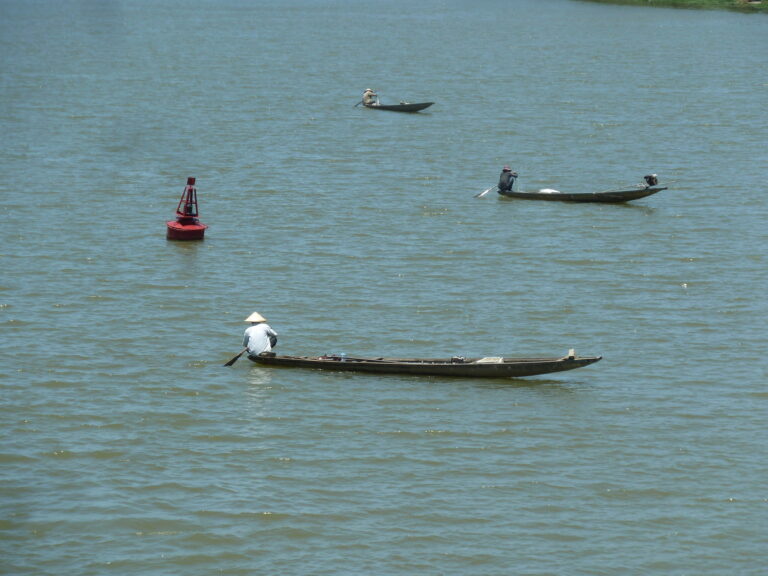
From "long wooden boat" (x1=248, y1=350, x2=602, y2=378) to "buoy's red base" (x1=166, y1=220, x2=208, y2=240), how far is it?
1481 cm

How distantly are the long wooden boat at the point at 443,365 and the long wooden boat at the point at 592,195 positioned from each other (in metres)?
23.6

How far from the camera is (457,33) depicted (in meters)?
150

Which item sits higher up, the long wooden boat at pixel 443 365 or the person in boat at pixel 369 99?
the person in boat at pixel 369 99

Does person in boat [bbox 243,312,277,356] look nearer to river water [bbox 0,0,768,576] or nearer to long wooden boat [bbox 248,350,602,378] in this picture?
long wooden boat [bbox 248,350,602,378]

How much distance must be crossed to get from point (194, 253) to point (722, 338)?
62.6ft

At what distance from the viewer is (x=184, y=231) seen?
48281 millimetres

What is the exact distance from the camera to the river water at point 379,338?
25.9 meters

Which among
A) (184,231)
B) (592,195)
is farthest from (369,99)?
(184,231)

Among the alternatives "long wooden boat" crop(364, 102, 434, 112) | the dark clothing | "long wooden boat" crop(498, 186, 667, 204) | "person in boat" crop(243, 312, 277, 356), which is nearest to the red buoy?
"person in boat" crop(243, 312, 277, 356)

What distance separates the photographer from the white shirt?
34625 millimetres

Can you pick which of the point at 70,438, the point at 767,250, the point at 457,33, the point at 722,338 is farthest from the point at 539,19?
the point at 70,438

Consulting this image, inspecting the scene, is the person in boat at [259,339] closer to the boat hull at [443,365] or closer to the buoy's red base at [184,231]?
the boat hull at [443,365]

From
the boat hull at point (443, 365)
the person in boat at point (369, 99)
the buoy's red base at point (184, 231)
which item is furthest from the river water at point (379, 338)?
the person in boat at point (369, 99)

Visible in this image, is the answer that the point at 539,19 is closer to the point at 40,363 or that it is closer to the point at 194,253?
the point at 194,253
